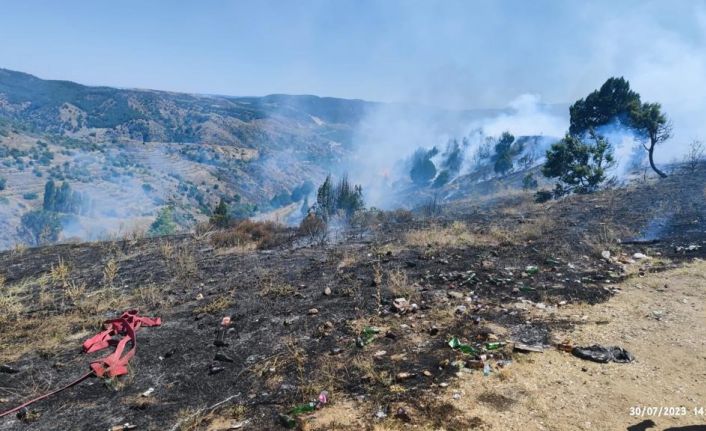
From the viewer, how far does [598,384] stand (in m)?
3.30

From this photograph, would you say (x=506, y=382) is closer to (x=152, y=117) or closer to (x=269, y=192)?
(x=269, y=192)

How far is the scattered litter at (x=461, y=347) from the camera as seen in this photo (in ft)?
13.0

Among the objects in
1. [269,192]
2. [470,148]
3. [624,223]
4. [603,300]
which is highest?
[470,148]

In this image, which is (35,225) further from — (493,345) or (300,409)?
(493,345)

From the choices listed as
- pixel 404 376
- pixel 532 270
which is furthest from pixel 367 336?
pixel 532 270

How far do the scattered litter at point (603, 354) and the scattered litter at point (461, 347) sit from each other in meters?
1.01

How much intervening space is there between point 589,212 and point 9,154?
248ft

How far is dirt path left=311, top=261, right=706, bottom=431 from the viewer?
114 inches

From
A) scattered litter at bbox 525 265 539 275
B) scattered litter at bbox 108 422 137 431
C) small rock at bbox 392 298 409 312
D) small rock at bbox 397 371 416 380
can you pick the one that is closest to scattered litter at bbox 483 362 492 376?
small rock at bbox 397 371 416 380

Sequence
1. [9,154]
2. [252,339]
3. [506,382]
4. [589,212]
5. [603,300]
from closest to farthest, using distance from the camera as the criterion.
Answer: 1. [506,382]
2. [252,339]
3. [603,300]
4. [589,212]
5. [9,154]

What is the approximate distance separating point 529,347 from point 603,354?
67cm

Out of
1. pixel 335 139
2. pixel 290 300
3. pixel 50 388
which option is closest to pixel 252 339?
pixel 290 300

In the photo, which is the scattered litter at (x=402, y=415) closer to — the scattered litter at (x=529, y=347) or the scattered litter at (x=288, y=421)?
the scattered litter at (x=288, y=421)

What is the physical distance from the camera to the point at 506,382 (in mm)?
3406
